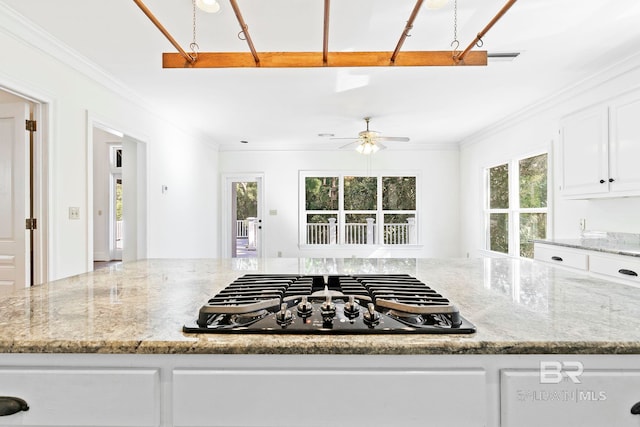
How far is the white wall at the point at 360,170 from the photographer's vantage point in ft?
23.5

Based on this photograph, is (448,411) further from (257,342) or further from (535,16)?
(535,16)

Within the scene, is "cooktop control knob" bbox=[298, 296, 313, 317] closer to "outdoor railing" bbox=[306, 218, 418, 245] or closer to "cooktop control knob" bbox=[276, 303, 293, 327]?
"cooktop control knob" bbox=[276, 303, 293, 327]

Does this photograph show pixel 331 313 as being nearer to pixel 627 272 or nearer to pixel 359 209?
pixel 627 272

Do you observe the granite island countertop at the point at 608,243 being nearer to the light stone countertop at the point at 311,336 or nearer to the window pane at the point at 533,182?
the window pane at the point at 533,182

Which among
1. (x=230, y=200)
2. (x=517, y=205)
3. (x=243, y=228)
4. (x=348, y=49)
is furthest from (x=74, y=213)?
(x=243, y=228)

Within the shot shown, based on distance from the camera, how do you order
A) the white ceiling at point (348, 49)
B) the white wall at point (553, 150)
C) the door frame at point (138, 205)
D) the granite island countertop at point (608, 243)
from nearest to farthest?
the white ceiling at point (348, 49)
the granite island countertop at point (608, 243)
the white wall at point (553, 150)
the door frame at point (138, 205)

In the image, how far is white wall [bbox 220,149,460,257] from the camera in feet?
23.5

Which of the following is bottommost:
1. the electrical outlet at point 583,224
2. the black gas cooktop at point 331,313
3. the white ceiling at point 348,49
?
the black gas cooktop at point 331,313

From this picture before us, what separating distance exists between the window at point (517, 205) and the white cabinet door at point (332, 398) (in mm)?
4470

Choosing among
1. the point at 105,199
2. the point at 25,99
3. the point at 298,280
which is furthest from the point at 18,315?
the point at 105,199

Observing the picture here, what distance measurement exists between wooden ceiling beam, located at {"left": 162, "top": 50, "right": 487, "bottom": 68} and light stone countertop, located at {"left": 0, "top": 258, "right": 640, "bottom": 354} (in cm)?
96

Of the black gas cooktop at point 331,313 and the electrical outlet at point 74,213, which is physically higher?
the electrical outlet at point 74,213

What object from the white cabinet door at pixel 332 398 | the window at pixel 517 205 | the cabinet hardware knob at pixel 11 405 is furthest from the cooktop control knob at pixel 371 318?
the window at pixel 517 205

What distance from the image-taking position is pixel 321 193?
23.8ft
